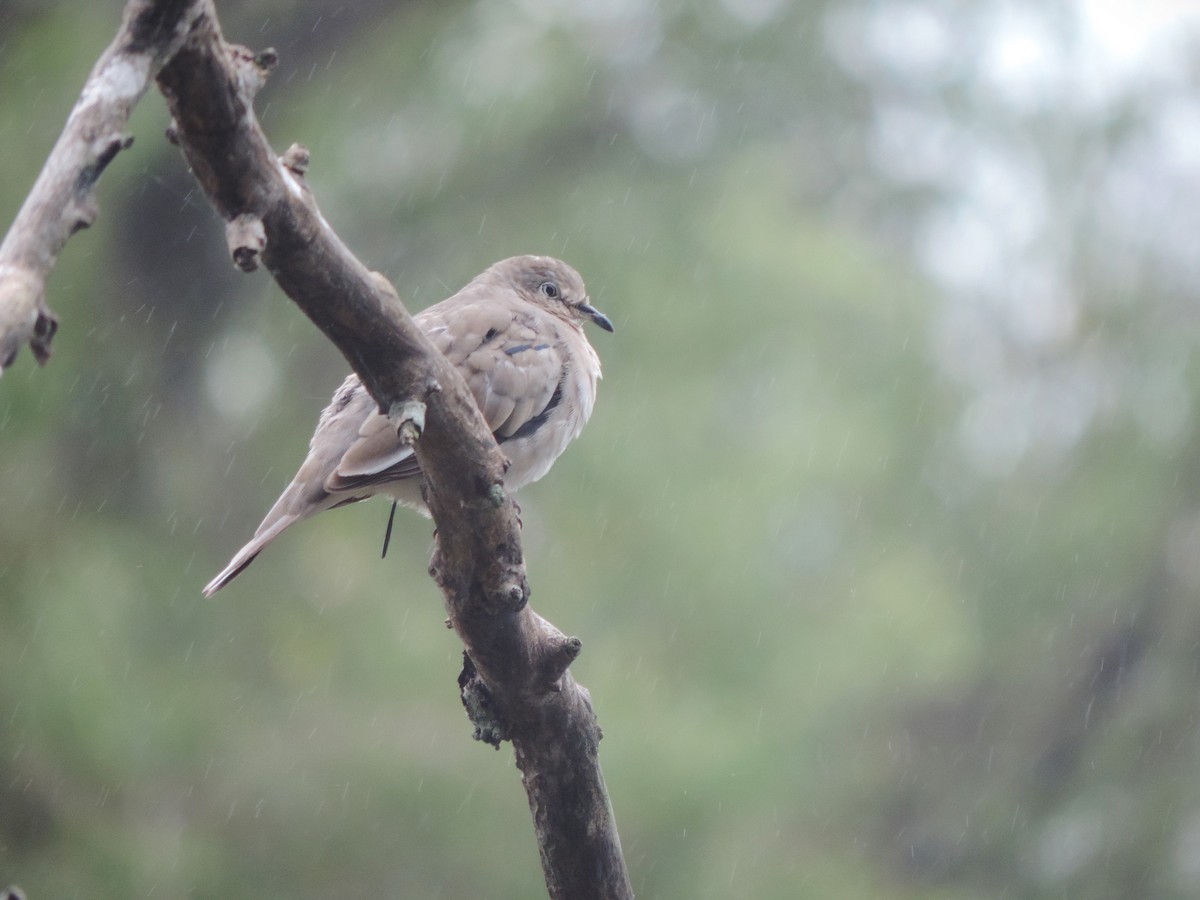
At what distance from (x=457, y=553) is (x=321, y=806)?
132 inches

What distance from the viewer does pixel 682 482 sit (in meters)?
6.37

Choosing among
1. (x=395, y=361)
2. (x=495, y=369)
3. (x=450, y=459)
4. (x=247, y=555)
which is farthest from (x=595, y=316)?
(x=395, y=361)

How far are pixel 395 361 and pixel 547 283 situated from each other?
7.71 ft

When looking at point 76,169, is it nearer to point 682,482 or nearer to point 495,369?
point 495,369

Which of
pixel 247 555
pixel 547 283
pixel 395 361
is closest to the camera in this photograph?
pixel 395 361

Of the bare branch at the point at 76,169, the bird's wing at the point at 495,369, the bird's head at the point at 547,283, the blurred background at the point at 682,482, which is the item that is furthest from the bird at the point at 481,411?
the blurred background at the point at 682,482

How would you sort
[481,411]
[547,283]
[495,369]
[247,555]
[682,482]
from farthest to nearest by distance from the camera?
[682,482] < [547,283] < [495,369] < [481,411] < [247,555]

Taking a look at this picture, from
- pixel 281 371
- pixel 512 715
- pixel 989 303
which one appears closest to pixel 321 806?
pixel 281 371

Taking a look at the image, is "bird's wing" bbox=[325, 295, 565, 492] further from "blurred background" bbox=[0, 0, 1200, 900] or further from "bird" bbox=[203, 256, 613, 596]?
"blurred background" bbox=[0, 0, 1200, 900]

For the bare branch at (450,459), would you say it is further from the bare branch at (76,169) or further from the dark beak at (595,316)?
the dark beak at (595,316)

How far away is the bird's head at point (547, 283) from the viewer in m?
4.28

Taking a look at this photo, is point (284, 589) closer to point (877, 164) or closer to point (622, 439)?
point (622, 439)

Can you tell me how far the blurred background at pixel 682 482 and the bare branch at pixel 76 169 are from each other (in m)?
3.95

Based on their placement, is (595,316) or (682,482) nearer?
(595,316)
